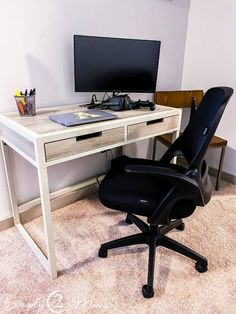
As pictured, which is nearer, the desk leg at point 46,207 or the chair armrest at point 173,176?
the chair armrest at point 173,176

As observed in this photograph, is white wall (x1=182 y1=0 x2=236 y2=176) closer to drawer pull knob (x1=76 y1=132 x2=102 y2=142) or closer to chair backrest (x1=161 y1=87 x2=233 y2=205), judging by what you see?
chair backrest (x1=161 y1=87 x2=233 y2=205)

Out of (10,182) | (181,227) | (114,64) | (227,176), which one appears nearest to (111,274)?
(181,227)

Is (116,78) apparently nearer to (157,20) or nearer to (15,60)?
(15,60)

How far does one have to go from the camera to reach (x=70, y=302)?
1211mm

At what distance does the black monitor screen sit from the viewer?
1522mm

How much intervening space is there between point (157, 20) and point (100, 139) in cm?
134

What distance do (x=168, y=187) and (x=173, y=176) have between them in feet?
0.86

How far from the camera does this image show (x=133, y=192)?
123 centimetres

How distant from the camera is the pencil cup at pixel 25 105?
137 centimetres

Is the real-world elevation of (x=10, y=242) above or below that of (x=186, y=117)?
below

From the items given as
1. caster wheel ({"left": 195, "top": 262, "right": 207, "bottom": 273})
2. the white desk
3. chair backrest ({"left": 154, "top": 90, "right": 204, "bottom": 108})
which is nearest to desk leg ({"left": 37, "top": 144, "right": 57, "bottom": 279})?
the white desk

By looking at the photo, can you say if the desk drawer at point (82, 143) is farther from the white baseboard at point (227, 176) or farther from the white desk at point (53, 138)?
the white baseboard at point (227, 176)

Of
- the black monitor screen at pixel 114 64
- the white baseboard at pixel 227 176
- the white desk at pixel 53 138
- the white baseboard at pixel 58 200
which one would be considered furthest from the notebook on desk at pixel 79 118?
the white baseboard at pixel 227 176

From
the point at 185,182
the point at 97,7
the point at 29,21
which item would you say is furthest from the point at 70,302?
the point at 97,7
